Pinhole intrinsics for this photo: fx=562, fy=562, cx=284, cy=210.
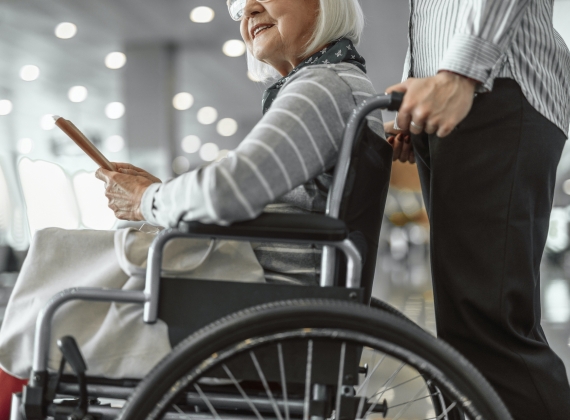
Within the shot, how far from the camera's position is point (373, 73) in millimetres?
6445

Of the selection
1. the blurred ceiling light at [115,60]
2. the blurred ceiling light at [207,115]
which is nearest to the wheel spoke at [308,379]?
the blurred ceiling light at [115,60]

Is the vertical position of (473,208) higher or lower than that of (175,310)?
higher

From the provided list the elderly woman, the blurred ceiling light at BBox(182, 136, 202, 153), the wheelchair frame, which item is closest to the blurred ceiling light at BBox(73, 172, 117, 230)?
the blurred ceiling light at BBox(182, 136, 202, 153)

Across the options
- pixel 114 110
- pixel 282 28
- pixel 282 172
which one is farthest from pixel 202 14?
pixel 282 172

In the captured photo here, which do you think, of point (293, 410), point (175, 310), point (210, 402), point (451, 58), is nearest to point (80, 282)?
point (175, 310)

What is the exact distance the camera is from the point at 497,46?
0.93m

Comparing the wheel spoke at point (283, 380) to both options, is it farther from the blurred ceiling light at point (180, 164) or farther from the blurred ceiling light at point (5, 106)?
the blurred ceiling light at point (5, 106)

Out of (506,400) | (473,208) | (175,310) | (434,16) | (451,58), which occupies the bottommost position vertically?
(506,400)

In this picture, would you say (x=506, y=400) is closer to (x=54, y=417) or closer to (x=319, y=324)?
(x=319, y=324)

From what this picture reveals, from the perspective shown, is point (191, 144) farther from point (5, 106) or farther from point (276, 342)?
point (276, 342)

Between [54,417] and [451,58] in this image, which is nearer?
[54,417]

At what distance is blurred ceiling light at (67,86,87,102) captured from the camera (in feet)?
20.1

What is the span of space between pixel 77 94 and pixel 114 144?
661mm

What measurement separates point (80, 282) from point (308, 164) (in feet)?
1.32
